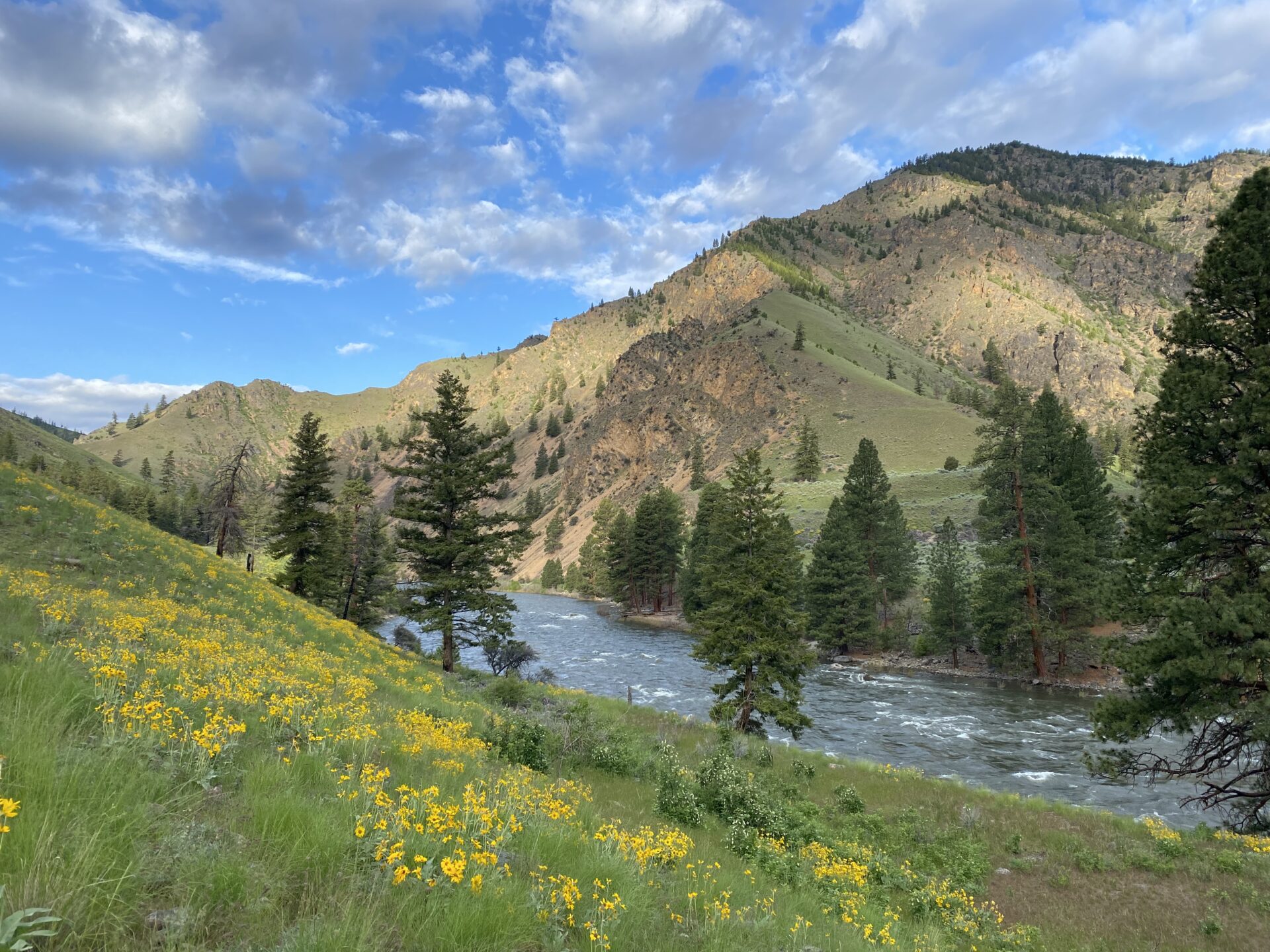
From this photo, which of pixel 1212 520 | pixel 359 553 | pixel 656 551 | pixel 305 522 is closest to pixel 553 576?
pixel 656 551

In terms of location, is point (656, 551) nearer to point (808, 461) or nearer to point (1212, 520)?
point (808, 461)

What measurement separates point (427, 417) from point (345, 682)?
18.8 meters

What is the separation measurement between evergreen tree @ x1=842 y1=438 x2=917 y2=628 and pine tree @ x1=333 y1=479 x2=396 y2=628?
40.7m

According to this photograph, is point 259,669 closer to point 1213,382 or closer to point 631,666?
point 1213,382

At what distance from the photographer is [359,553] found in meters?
43.8

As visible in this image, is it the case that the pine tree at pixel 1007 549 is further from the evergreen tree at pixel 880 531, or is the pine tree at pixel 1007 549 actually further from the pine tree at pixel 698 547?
the pine tree at pixel 698 547

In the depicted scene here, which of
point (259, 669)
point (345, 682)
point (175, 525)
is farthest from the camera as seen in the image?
point (175, 525)

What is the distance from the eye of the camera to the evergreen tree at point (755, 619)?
25438 mm

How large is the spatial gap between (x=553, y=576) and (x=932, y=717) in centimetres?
9984

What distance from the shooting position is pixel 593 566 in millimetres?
109625

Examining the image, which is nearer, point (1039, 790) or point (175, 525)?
point (1039, 790)

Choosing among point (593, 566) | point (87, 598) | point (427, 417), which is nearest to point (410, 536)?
point (427, 417)

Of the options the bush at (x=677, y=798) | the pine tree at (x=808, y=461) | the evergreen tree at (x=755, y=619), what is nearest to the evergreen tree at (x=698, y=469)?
the pine tree at (x=808, y=461)

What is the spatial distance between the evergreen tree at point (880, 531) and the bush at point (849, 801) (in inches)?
1541
